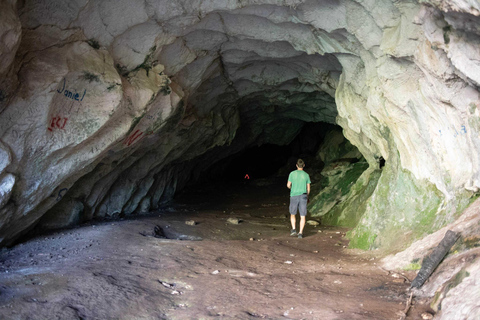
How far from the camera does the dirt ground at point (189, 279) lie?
322 cm

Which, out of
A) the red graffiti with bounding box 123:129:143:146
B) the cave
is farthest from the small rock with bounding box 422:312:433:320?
the red graffiti with bounding box 123:129:143:146

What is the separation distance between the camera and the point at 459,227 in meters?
3.78

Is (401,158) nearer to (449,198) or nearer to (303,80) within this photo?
(449,198)

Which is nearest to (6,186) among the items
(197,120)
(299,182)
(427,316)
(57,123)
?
(57,123)

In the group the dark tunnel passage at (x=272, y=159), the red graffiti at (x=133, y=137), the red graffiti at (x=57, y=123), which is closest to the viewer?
the red graffiti at (x=57, y=123)

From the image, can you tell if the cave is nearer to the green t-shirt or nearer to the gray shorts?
the gray shorts

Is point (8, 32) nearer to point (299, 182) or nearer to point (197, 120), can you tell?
point (299, 182)

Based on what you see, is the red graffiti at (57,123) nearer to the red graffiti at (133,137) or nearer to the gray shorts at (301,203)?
the red graffiti at (133,137)

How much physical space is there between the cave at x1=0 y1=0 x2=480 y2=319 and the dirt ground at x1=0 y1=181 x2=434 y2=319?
0.11ft

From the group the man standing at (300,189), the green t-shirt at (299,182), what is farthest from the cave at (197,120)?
the green t-shirt at (299,182)

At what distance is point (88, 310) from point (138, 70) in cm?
454

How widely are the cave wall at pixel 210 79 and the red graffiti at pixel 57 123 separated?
1 centimetres

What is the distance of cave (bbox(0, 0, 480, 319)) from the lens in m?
3.55

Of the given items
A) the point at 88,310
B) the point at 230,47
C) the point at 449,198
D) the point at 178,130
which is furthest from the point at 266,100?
the point at 88,310
